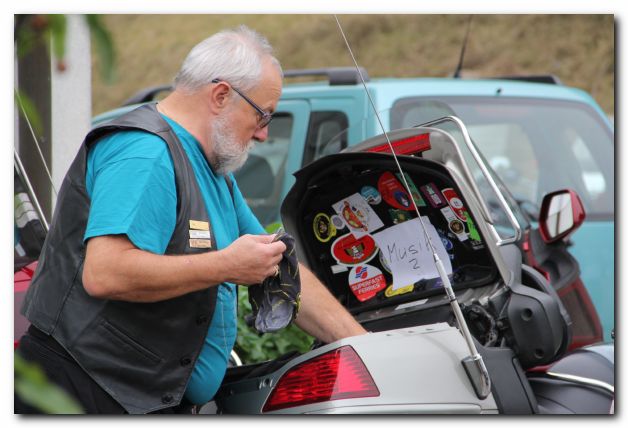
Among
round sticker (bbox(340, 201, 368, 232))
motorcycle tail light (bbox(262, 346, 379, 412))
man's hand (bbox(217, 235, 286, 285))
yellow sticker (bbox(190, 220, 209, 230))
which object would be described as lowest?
motorcycle tail light (bbox(262, 346, 379, 412))

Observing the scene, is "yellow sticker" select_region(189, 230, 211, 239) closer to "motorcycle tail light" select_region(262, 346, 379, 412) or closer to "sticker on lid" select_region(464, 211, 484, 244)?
"motorcycle tail light" select_region(262, 346, 379, 412)

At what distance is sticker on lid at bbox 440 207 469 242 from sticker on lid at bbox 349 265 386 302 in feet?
0.97

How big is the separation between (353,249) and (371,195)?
0.20m

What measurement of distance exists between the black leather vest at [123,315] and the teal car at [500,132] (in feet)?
8.74

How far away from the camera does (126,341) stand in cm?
238

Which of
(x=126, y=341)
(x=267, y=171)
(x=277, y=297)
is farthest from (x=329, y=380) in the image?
(x=267, y=171)

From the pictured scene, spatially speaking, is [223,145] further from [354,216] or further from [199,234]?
[354,216]

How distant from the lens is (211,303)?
249cm

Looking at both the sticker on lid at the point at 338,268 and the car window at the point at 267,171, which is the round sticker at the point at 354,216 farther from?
the car window at the point at 267,171

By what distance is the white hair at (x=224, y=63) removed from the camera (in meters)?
2.56

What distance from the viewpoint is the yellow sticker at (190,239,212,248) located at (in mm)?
2371

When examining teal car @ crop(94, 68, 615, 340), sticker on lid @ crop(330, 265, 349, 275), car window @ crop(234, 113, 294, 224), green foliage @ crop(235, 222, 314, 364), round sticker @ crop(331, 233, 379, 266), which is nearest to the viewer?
round sticker @ crop(331, 233, 379, 266)

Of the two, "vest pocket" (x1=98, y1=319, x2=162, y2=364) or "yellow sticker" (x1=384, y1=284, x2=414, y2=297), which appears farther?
"yellow sticker" (x1=384, y1=284, x2=414, y2=297)

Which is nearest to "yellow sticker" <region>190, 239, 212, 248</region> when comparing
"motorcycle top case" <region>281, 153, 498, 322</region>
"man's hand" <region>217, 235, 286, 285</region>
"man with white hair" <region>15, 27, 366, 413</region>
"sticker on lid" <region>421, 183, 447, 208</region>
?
"man with white hair" <region>15, 27, 366, 413</region>
